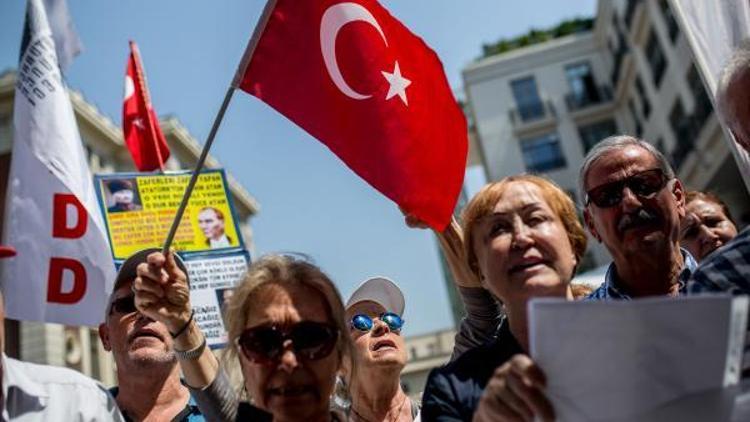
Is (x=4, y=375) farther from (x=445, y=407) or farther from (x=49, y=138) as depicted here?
(x=49, y=138)

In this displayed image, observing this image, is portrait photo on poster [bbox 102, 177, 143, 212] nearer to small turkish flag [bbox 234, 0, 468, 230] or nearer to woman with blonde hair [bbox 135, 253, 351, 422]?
small turkish flag [bbox 234, 0, 468, 230]

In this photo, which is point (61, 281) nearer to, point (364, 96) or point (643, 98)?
point (364, 96)

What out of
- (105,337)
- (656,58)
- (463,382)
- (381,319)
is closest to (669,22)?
(656,58)

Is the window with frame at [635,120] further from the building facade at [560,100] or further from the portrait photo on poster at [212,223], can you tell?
the portrait photo on poster at [212,223]

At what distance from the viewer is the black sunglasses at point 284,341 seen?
196 centimetres

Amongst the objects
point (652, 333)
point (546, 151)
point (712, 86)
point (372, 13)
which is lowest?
point (652, 333)

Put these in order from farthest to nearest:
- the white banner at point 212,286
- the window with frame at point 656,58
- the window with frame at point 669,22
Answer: the window with frame at point 656,58 → the window with frame at point 669,22 → the white banner at point 212,286

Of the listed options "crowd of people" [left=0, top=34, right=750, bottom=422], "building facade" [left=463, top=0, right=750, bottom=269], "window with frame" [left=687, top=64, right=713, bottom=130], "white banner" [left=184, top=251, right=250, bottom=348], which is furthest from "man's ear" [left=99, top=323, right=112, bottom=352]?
"building facade" [left=463, top=0, right=750, bottom=269]

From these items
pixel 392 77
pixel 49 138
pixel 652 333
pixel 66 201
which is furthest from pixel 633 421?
pixel 49 138

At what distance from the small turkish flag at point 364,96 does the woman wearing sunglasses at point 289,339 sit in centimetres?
77

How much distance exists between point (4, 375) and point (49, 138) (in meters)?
2.77

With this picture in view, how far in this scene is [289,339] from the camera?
6.50ft

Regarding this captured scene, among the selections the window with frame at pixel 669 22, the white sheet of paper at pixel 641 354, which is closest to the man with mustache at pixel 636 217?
the white sheet of paper at pixel 641 354

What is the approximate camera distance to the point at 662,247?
2.67 m
